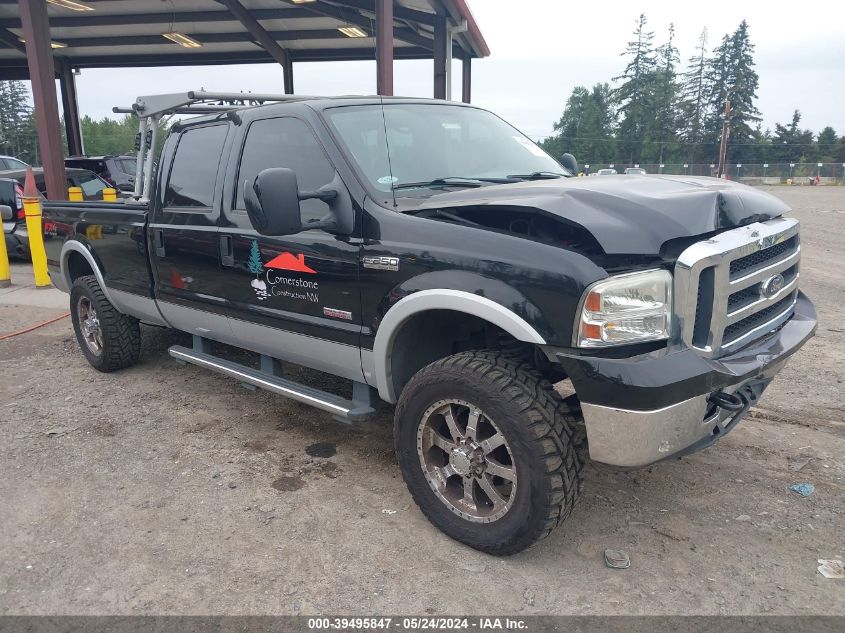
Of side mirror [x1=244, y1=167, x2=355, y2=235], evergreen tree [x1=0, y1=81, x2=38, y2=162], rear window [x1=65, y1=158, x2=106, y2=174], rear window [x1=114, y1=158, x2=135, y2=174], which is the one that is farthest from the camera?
evergreen tree [x1=0, y1=81, x2=38, y2=162]

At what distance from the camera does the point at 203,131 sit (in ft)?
14.6

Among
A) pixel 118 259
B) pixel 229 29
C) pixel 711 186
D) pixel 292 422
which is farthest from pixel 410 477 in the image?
pixel 229 29

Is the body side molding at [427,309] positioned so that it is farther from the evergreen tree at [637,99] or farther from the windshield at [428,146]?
the evergreen tree at [637,99]

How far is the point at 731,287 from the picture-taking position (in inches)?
106

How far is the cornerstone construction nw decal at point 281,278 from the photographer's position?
3.59 metres

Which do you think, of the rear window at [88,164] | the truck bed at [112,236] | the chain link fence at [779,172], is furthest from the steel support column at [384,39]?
the chain link fence at [779,172]

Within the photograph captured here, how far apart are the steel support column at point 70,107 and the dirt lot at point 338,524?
18.7 meters

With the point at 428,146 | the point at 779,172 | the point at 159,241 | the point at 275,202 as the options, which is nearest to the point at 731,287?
the point at 428,146

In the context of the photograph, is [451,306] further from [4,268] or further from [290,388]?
[4,268]

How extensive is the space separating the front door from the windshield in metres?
0.23

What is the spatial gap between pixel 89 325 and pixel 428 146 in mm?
3655

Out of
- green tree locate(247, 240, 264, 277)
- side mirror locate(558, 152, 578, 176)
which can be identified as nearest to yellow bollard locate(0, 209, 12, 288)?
green tree locate(247, 240, 264, 277)

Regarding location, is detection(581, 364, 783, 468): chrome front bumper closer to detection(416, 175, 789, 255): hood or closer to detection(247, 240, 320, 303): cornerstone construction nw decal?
detection(416, 175, 789, 255): hood

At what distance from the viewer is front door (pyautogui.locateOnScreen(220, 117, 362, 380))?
344 centimetres
